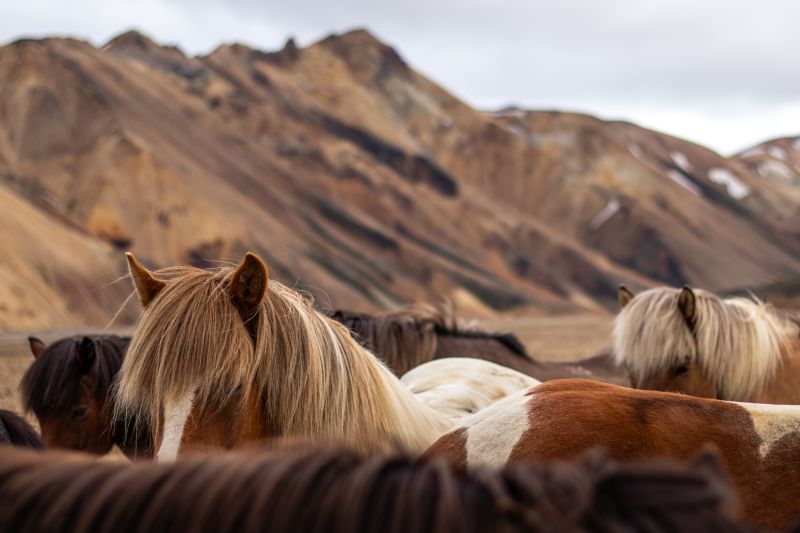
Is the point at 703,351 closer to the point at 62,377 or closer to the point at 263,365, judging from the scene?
the point at 263,365

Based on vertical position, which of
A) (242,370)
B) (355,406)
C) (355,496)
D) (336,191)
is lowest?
(355,406)

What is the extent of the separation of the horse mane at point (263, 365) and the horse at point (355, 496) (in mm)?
1287

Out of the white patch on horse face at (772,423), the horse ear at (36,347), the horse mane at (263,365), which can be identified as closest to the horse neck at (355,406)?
the horse mane at (263,365)

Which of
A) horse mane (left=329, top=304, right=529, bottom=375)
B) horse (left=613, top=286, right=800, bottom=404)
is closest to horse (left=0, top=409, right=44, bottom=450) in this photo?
horse mane (left=329, top=304, right=529, bottom=375)

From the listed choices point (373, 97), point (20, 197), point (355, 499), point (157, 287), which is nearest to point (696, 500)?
→ point (355, 499)

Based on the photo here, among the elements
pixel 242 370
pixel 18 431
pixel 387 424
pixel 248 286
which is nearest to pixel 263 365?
pixel 242 370

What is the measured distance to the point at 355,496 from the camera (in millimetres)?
1533

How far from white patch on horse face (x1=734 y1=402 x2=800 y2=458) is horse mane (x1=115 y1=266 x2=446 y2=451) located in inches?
54.3

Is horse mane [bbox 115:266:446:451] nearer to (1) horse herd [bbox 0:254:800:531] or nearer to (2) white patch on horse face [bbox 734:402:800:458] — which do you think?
(1) horse herd [bbox 0:254:800:531]

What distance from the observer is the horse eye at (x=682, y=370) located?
18.5 feet

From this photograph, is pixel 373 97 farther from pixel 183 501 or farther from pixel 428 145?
pixel 183 501

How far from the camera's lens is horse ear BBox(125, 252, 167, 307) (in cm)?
343

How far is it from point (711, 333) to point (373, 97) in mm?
64561

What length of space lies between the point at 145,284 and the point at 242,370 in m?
0.62
